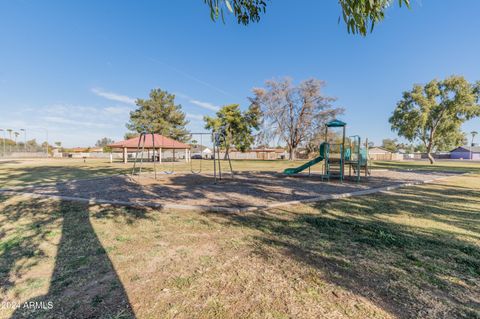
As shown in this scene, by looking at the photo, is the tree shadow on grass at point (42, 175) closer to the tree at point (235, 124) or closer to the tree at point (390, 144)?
the tree at point (235, 124)

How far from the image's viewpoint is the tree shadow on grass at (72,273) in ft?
6.35

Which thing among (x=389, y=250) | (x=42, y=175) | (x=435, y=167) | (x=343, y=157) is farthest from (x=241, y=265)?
(x=435, y=167)

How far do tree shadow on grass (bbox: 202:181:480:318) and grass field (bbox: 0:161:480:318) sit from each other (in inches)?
0.6

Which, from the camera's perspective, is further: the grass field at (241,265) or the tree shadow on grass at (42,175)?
the tree shadow on grass at (42,175)

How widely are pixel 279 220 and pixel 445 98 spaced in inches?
1280

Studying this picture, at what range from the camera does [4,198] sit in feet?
21.1

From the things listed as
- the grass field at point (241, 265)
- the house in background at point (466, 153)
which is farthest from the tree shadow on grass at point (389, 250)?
the house in background at point (466, 153)

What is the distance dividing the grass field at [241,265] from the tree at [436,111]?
27484mm

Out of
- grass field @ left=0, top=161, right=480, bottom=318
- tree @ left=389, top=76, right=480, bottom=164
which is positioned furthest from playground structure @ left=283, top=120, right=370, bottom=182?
tree @ left=389, top=76, right=480, bottom=164

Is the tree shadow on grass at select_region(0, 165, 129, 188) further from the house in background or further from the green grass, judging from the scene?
the house in background

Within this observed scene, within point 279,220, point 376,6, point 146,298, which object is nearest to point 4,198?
point 146,298

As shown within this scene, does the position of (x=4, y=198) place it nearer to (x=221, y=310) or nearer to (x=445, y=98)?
(x=221, y=310)

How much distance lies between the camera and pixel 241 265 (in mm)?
2705

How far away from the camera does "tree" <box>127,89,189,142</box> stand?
1500 inches
